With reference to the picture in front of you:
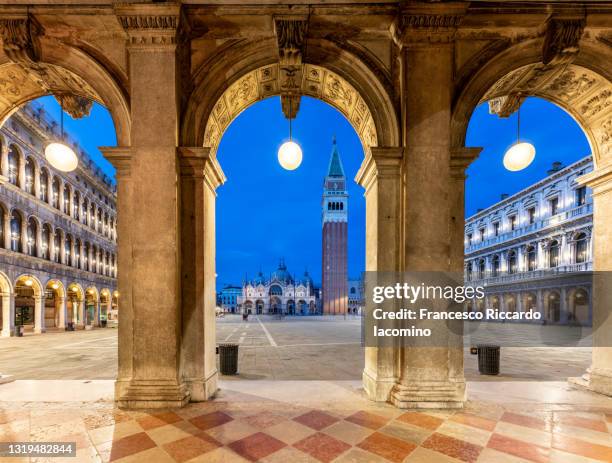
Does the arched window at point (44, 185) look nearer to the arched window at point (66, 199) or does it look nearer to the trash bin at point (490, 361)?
the arched window at point (66, 199)

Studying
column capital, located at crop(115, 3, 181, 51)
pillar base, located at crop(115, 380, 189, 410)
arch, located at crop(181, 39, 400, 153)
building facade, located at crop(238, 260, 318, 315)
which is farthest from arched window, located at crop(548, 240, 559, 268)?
building facade, located at crop(238, 260, 318, 315)

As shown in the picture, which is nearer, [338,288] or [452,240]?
[452,240]

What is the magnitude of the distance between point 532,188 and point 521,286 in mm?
10290

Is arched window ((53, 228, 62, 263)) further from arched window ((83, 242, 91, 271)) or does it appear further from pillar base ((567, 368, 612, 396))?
pillar base ((567, 368, 612, 396))

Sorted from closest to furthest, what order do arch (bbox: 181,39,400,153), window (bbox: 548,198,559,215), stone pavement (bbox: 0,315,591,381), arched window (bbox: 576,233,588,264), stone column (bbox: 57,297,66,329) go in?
arch (bbox: 181,39,400,153) → stone pavement (bbox: 0,315,591,381) → stone column (bbox: 57,297,66,329) → arched window (bbox: 576,233,588,264) → window (bbox: 548,198,559,215)

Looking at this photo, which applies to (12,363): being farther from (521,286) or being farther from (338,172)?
(338,172)

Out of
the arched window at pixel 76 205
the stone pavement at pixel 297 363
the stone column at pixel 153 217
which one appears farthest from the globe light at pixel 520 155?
the arched window at pixel 76 205

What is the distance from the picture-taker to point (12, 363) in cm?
1039

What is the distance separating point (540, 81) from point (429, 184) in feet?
10.2

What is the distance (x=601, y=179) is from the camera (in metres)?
5.94

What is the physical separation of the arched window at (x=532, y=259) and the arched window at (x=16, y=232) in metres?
43.7

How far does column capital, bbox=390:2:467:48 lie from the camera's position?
4820 millimetres

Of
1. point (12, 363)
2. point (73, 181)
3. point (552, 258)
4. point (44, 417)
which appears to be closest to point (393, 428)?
point (44, 417)

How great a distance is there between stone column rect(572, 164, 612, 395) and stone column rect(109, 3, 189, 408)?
7185mm
